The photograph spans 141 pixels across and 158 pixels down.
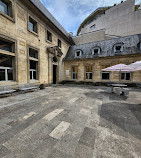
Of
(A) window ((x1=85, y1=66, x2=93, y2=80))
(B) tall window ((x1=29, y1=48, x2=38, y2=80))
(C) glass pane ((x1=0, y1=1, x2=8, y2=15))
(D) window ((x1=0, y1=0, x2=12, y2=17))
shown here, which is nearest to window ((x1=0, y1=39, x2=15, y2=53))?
(B) tall window ((x1=29, y1=48, x2=38, y2=80))

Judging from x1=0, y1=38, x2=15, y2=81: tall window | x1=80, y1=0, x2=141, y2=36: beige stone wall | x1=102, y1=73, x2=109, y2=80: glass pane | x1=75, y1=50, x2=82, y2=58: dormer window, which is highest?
x1=80, y1=0, x2=141, y2=36: beige stone wall

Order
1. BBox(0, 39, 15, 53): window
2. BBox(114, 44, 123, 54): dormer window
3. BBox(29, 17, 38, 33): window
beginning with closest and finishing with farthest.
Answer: BBox(0, 39, 15, 53): window
BBox(29, 17, 38, 33): window
BBox(114, 44, 123, 54): dormer window

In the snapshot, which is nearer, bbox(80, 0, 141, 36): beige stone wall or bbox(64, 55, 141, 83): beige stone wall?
bbox(64, 55, 141, 83): beige stone wall

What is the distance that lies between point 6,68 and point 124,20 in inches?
1204

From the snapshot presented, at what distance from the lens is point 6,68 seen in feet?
20.2

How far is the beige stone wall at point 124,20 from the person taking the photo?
19656 mm

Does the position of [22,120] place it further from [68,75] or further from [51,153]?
[68,75]

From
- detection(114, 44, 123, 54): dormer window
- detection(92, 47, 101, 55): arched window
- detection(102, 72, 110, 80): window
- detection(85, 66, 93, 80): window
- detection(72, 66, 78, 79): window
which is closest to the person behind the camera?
detection(114, 44, 123, 54): dormer window

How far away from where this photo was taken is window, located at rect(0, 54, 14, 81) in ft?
20.0

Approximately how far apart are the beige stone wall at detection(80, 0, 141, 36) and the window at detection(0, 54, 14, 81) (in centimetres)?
2767

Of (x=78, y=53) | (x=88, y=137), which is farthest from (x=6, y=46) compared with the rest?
(x=78, y=53)

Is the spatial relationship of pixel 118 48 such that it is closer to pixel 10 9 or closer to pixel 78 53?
pixel 78 53

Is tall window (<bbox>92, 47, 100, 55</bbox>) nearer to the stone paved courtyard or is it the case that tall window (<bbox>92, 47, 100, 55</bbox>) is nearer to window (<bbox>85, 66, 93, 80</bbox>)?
window (<bbox>85, 66, 93, 80</bbox>)

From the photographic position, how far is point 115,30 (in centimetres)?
2273
